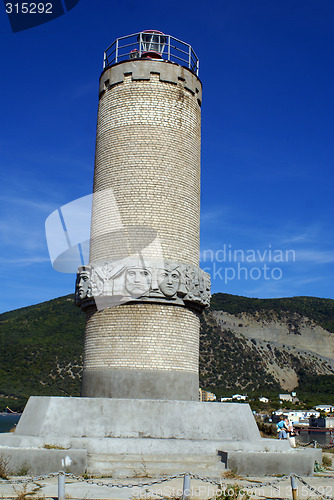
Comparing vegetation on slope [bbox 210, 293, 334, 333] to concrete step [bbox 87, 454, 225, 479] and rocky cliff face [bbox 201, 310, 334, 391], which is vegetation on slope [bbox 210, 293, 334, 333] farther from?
A: concrete step [bbox 87, 454, 225, 479]

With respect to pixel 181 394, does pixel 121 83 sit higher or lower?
higher

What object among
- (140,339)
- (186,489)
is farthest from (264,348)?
(186,489)

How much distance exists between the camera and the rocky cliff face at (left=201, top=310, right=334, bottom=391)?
97.2 m

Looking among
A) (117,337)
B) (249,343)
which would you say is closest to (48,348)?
(249,343)

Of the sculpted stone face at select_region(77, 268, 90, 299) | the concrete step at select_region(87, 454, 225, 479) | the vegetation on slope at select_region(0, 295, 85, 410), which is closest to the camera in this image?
the concrete step at select_region(87, 454, 225, 479)

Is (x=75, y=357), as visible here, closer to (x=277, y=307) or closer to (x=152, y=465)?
(x=152, y=465)

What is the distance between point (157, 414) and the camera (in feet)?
44.7

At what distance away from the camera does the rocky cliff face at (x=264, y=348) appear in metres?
97.2

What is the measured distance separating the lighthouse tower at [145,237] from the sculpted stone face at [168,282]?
0.03 meters

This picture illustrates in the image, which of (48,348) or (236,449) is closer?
(236,449)

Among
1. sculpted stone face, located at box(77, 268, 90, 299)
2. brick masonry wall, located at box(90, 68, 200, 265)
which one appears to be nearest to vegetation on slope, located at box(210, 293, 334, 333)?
brick masonry wall, located at box(90, 68, 200, 265)

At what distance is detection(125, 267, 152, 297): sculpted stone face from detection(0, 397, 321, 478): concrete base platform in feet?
11.2

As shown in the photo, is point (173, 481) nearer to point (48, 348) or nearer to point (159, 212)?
point (159, 212)

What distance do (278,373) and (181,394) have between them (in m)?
101
